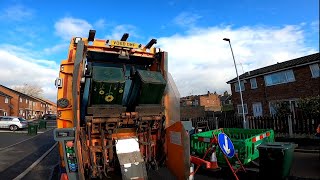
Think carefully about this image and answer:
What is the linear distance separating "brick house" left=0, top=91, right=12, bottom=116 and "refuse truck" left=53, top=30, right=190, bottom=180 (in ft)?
176

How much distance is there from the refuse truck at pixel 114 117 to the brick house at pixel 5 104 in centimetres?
5353

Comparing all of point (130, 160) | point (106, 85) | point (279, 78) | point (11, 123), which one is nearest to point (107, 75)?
point (106, 85)

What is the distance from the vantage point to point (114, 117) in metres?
5.40

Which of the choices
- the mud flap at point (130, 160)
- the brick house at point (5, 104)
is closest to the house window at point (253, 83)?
the mud flap at point (130, 160)

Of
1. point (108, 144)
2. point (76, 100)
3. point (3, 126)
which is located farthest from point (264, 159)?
point (3, 126)

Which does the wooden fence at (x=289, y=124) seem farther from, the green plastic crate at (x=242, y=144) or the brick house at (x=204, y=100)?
the brick house at (x=204, y=100)

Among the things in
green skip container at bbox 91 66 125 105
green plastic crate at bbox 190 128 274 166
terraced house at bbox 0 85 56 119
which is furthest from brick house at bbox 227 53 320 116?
terraced house at bbox 0 85 56 119

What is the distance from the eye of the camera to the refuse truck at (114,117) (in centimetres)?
502

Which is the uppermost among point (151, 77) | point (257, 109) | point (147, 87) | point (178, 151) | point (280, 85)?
point (280, 85)

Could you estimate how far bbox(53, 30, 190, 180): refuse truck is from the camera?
5.02 meters

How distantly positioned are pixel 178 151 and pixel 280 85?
2130 cm

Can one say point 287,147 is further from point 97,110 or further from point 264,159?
A: point 97,110

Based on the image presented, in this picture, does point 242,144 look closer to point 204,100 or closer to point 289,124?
point 289,124

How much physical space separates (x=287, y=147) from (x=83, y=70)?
4612 mm
